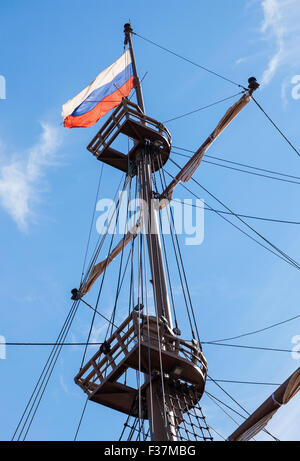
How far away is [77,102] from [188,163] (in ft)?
12.5

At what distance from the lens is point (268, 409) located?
377 inches

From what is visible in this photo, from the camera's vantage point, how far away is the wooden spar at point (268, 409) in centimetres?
945

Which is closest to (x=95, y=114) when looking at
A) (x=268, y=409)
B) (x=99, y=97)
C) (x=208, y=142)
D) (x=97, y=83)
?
(x=99, y=97)

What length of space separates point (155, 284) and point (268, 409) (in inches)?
148

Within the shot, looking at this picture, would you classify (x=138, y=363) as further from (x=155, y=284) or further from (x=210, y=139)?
(x=210, y=139)

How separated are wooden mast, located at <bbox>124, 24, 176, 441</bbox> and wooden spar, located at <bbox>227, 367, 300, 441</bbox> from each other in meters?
1.20

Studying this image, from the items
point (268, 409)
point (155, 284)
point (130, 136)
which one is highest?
point (130, 136)

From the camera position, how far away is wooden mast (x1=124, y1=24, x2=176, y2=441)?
9773 millimetres

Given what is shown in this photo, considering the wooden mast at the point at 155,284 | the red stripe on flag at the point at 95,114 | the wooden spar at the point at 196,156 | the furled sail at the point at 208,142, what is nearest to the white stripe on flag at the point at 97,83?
the red stripe on flag at the point at 95,114

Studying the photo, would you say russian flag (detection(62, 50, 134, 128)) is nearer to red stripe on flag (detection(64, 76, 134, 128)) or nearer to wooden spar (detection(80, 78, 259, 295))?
red stripe on flag (detection(64, 76, 134, 128))

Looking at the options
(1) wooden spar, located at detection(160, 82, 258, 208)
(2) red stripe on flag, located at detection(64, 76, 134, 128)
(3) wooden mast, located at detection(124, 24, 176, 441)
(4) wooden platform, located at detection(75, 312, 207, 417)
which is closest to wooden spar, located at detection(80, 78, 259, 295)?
(1) wooden spar, located at detection(160, 82, 258, 208)
